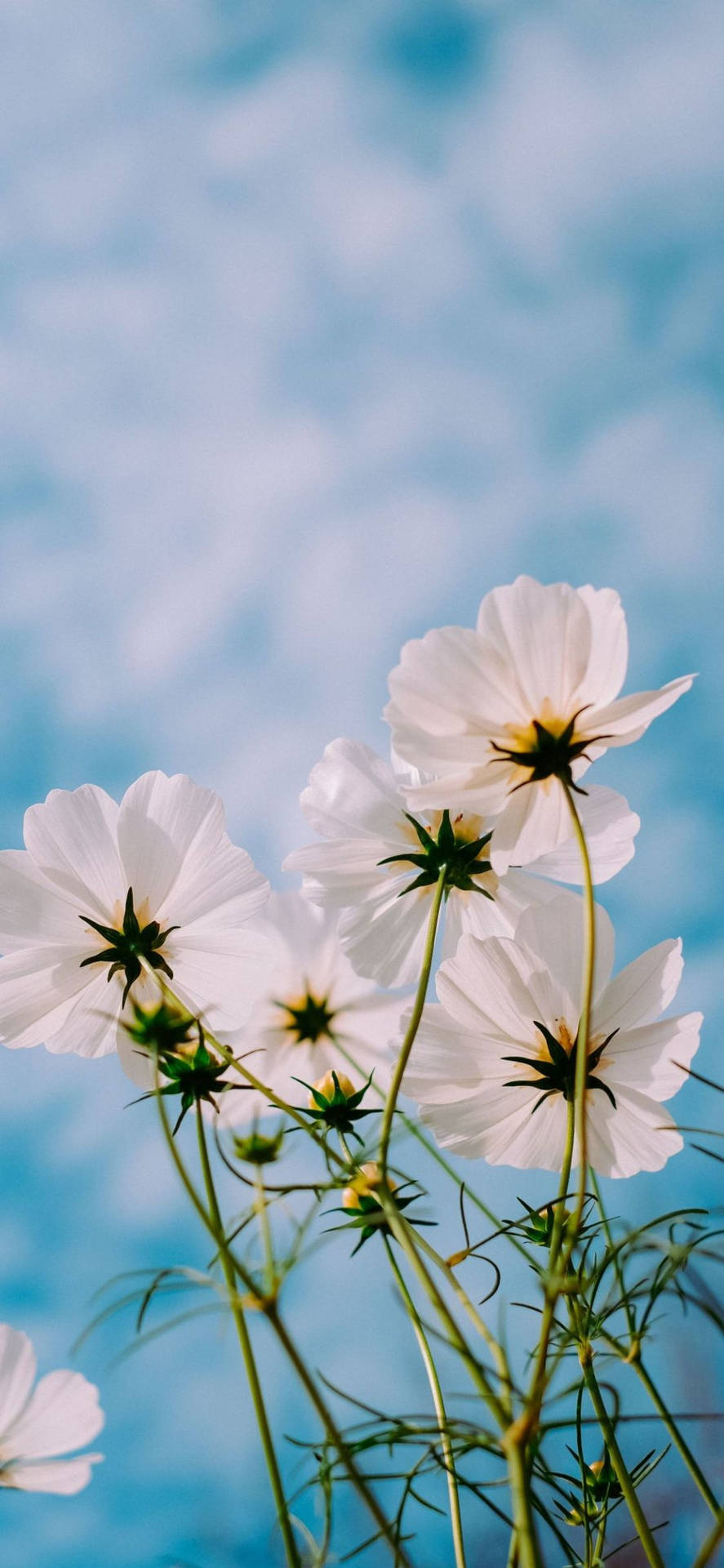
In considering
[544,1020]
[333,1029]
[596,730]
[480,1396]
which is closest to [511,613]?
[596,730]

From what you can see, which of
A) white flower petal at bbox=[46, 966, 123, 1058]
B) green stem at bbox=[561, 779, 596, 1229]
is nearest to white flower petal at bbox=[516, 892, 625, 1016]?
green stem at bbox=[561, 779, 596, 1229]

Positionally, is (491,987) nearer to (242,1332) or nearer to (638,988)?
(638,988)

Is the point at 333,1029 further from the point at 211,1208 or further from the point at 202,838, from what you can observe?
the point at 211,1208

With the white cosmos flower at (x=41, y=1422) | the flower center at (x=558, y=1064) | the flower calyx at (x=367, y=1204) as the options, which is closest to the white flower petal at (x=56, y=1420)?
the white cosmos flower at (x=41, y=1422)

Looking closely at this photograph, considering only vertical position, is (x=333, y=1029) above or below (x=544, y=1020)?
above

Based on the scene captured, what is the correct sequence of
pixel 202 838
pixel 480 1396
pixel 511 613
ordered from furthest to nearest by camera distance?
pixel 202 838, pixel 511 613, pixel 480 1396

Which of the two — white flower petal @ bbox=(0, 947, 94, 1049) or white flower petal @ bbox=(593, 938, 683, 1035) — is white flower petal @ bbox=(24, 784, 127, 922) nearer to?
white flower petal @ bbox=(0, 947, 94, 1049)
